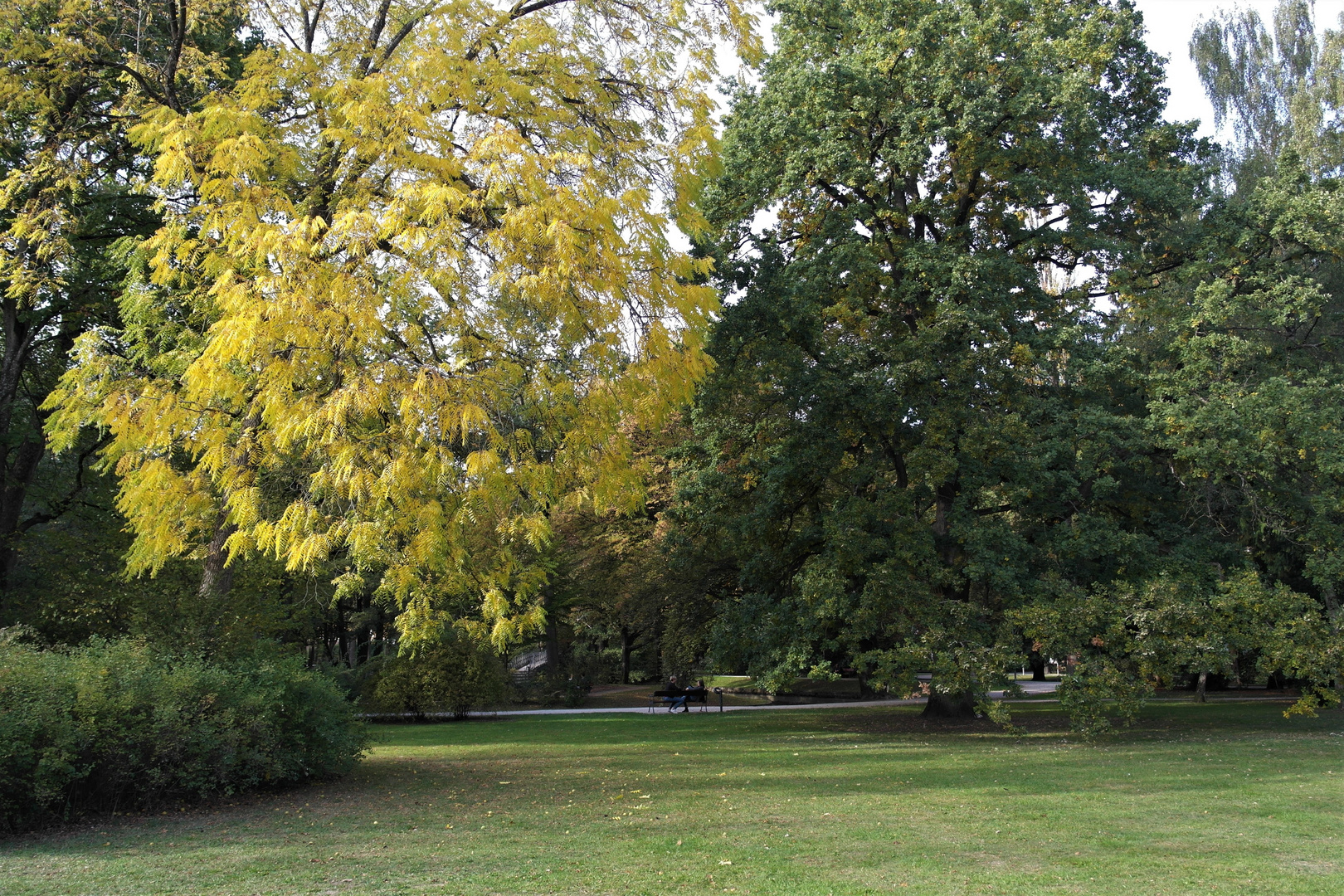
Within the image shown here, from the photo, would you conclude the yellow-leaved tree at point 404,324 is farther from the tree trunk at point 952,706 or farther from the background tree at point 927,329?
the tree trunk at point 952,706

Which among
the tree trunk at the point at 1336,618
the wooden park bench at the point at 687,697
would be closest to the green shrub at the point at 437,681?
the wooden park bench at the point at 687,697

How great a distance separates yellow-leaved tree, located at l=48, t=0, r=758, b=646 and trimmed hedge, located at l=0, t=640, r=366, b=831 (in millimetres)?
1283

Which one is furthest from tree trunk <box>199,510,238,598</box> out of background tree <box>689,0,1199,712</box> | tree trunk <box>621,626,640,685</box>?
tree trunk <box>621,626,640,685</box>

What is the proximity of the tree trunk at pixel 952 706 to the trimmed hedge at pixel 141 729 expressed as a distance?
13377 mm

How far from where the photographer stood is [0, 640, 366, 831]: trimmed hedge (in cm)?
832

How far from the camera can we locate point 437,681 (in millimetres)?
23125

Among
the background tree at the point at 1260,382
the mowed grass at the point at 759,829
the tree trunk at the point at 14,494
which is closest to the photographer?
the mowed grass at the point at 759,829

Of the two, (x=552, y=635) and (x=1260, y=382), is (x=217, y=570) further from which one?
(x=552, y=635)

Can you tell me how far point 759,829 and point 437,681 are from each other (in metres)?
16.3

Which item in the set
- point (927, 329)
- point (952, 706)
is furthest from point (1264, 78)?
point (952, 706)

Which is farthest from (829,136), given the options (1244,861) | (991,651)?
(1244,861)

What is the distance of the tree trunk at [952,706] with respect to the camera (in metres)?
20.1

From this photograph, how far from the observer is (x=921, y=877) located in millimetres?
6582

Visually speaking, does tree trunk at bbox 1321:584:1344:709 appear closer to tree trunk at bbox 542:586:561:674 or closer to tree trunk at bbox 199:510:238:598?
tree trunk at bbox 199:510:238:598
